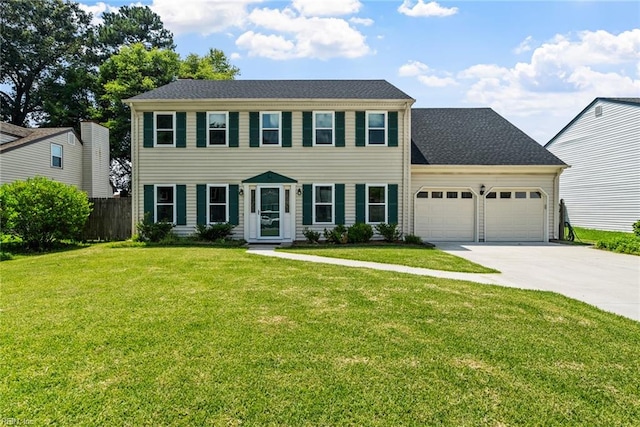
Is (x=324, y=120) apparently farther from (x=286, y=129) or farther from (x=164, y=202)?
(x=164, y=202)

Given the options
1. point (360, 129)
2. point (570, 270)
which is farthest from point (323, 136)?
point (570, 270)

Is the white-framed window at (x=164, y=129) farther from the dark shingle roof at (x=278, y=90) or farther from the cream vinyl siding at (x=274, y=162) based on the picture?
the dark shingle roof at (x=278, y=90)

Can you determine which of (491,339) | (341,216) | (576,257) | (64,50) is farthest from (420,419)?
(64,50)

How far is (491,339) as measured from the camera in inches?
167

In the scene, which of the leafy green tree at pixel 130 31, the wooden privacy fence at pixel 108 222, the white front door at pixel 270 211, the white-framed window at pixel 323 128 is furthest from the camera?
the leafy green tree at pixel 130 31

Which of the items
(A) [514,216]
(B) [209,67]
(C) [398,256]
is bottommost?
(C) [398,256]

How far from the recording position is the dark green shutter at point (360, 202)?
1457 centimetres

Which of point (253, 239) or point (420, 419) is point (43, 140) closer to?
point (253, 239)

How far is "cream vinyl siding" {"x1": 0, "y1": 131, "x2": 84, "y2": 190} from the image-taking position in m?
17.6

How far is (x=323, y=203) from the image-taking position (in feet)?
47.9

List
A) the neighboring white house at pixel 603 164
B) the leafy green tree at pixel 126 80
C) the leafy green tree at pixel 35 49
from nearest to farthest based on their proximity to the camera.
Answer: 1. the neighboring white house at pixel 603 164
2. the leafy green tree at pixel 126 80
3. the leafy green tree at pixel 35 49

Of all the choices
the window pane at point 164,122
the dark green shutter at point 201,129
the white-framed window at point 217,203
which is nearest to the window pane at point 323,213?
the white-framed window at point 217,203

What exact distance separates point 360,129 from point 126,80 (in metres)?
21.6

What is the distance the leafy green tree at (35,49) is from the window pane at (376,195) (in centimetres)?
2980
